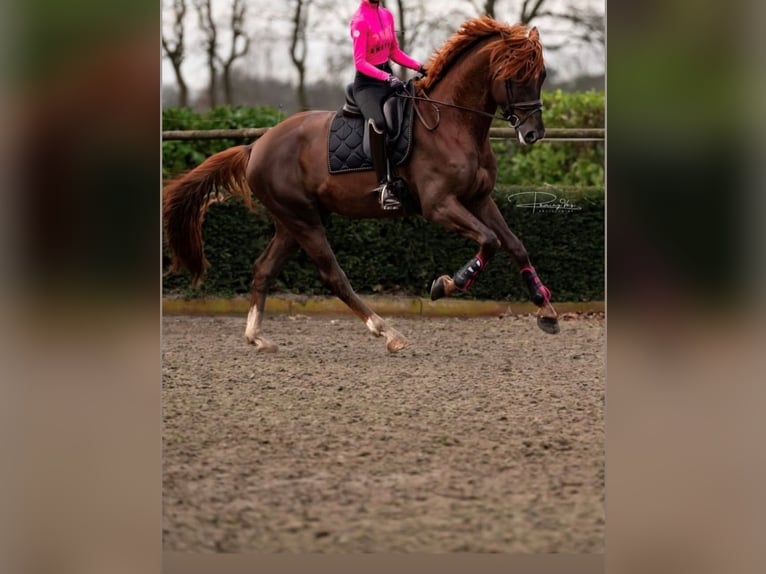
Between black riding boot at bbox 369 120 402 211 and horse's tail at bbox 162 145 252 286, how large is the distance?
1.04 meters

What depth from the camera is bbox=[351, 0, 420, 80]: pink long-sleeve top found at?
224 inches

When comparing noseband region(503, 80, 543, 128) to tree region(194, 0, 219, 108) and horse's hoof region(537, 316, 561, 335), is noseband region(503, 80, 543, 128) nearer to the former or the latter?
horse's hoof region(537, 316, 561, 335)

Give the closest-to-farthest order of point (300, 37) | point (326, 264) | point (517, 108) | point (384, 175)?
Result: point (517, 108) < point (384, 175) < point (326, 264) < point (300, 37)

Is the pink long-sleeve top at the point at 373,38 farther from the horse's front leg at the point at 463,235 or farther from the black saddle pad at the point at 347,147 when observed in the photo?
the horse's front leg at the point at 463,235

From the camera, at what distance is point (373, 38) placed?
5746 mm

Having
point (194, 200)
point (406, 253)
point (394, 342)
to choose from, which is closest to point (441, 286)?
point (394, 342)

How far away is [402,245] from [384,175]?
8.42 ft

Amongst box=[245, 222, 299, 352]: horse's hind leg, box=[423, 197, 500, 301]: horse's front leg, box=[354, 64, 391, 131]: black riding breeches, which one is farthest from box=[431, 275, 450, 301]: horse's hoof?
box=[245, 222, 299, 352]: horse's hind leg

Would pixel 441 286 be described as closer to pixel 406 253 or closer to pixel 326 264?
pixel 326 264

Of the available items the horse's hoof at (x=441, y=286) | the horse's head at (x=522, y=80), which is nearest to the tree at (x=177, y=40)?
the horse's head at (x=522, y=80)

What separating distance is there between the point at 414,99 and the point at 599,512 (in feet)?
11.3
